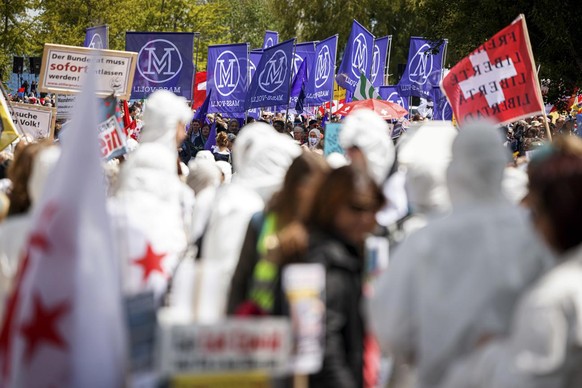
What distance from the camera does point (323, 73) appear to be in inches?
1032

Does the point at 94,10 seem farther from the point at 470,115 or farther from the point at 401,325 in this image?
the point at 401,325

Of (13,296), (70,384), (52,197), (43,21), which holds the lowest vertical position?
(70,384)

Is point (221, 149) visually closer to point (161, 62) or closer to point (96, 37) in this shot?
point (161, 62)

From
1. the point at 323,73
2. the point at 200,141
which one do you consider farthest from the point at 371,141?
the point at 323,73

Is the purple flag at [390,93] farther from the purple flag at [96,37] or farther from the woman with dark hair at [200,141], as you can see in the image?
the purple flag at [96,37]

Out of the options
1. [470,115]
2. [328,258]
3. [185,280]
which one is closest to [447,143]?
[328,258]

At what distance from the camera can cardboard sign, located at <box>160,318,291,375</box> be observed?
3822 millimetres

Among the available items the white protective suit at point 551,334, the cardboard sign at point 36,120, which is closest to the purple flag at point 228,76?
the cardboard sign at point 36,120

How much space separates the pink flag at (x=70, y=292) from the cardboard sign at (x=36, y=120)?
37.0 ft

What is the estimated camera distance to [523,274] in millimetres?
4277

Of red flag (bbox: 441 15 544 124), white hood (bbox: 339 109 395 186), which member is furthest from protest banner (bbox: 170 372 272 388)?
red flag (bbox: 441 15 544 124)

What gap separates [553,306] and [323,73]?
22.8 metres

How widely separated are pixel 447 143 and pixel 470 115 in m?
4.06

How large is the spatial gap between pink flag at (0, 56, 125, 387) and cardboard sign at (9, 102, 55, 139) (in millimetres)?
11277
